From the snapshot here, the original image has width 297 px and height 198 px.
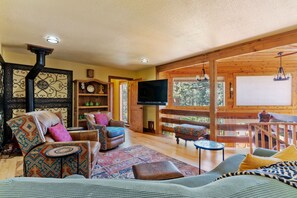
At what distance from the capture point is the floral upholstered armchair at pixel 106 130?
144 inches

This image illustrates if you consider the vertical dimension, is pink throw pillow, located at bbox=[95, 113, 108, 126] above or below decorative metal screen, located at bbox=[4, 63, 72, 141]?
below

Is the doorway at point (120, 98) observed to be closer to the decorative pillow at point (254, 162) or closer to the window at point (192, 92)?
the window at point (192, 92)

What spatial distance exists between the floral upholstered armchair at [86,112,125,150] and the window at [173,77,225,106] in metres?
2.68

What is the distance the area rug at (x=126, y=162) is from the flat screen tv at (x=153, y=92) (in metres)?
1.71

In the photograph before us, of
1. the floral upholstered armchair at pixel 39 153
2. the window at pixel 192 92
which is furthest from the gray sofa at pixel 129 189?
the window at pixel 192 92

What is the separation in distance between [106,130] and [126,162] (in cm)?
99

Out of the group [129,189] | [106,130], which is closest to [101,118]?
[106,130]

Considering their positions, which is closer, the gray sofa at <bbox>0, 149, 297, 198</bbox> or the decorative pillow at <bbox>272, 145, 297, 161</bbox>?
the gray sofa at <bbox>0, 149, 297, 198</bbox>

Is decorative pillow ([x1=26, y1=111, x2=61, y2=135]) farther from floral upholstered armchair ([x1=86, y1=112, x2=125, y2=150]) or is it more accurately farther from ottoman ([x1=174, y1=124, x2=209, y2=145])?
ottoman ([x1=174, y1=124, x2=209, y2=145])

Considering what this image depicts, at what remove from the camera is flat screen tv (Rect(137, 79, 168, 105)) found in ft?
16.5

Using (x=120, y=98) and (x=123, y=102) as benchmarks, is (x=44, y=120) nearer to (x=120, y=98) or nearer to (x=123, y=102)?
(x=120, y=98)

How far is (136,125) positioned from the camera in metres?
6.05

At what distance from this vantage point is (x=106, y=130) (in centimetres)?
370

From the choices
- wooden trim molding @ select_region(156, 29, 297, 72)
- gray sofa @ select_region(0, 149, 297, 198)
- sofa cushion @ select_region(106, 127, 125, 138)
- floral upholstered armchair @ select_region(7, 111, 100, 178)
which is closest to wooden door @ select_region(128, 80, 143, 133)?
sofa cushion @ select_region(106, 127, 125, 138)
